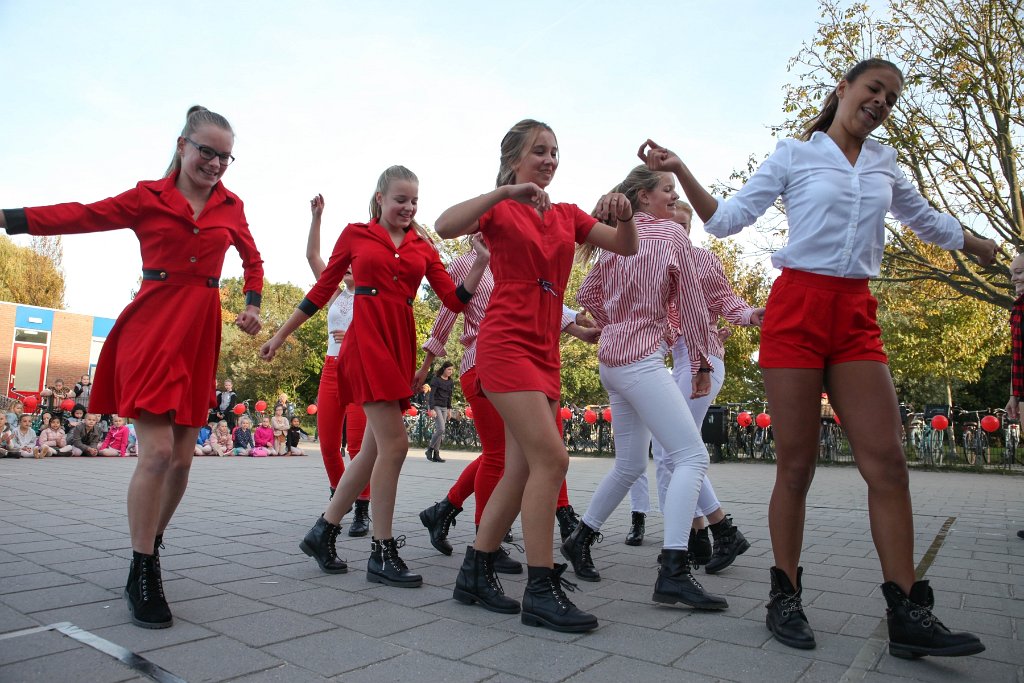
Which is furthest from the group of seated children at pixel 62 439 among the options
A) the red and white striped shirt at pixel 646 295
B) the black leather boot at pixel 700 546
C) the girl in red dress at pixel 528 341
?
the girl in red dress at pixel 528 341

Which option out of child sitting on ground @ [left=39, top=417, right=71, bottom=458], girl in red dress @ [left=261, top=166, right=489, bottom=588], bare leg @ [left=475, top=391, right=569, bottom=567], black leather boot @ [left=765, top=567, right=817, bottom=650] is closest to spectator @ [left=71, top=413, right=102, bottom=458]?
child sitting on ground @ [left=39, top=417, right=71, bottom=458]

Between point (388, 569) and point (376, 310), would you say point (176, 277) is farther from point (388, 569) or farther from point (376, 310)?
point (388, 569)

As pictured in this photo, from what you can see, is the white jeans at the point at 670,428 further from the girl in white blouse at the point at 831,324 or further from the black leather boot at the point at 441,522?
the black leather boot at the point at 441,522

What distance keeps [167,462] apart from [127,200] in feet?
3.51

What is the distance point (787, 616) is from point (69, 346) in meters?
43.4

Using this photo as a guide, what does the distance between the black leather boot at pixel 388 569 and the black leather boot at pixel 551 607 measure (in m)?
0.74

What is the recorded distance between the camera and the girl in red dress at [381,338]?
3.80 m

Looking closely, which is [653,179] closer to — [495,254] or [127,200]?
[495,254]

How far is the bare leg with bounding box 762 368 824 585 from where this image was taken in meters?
2.84

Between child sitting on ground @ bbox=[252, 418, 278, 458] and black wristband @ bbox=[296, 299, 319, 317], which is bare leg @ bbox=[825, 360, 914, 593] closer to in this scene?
black wristband @ bbox=[296, 299, 319, 317]

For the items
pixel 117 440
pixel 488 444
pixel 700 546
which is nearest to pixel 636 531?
pixel 700 546

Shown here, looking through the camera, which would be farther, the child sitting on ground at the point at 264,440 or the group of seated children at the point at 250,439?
the child sitting on ground at the point at 264,440

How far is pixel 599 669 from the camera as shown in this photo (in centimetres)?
245

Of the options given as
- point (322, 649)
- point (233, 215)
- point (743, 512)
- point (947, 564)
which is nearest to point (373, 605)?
point (322, 649)
